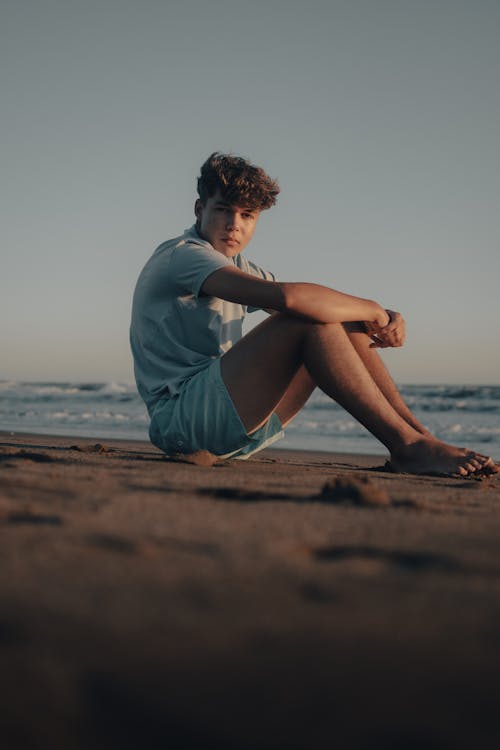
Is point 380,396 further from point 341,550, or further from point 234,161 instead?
point 341,550

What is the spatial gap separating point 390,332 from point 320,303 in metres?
0.62

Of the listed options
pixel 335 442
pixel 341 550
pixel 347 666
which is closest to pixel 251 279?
pixel 341 550

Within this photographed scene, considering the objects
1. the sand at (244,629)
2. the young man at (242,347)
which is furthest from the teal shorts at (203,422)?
the sand at (244,629)

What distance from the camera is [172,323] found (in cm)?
321

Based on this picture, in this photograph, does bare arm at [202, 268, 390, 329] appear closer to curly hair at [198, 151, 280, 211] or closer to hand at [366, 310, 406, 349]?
hand at [366, 310, 406, 349]

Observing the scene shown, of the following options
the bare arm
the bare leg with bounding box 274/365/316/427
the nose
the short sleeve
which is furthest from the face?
the bare leg with bounding box 274/365/316/427

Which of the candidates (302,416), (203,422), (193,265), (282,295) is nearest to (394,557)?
(282,295)

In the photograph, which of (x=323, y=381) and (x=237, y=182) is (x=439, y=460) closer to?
(x=323, y=381)

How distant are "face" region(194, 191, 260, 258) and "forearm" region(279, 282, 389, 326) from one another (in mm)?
652

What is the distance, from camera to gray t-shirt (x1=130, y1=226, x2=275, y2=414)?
309 cm

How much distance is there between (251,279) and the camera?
2.86 meters

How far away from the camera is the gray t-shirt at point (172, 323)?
309 cm

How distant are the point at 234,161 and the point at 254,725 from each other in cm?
301

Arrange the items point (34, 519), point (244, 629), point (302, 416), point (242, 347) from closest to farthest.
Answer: point (244, 629), point (34, 519), point (242, 347), point (302, 416)
